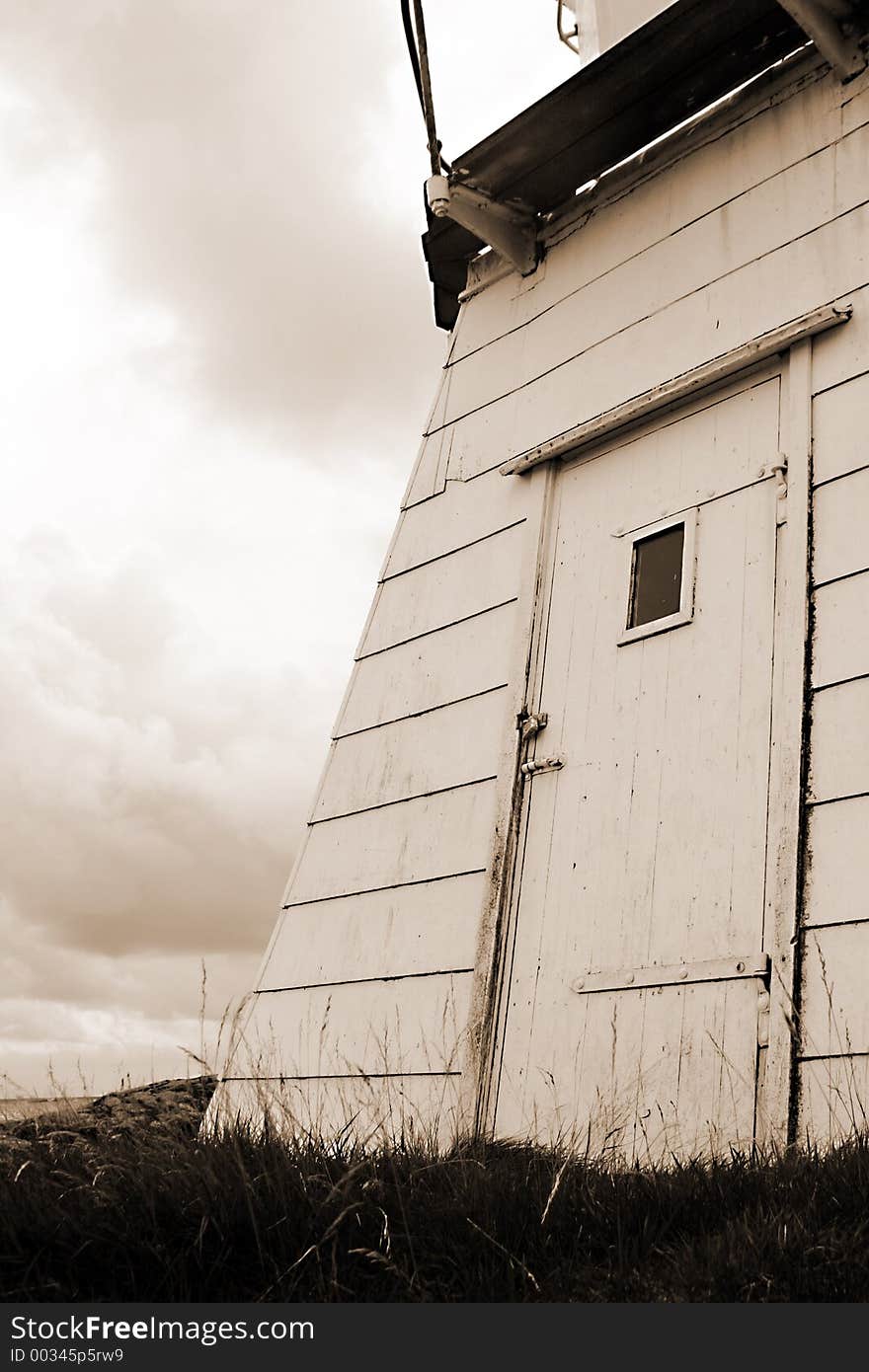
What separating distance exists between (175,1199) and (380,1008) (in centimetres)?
238

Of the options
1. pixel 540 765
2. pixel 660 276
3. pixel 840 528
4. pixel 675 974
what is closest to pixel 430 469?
pixel 660 276

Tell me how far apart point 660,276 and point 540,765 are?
2.33 meters

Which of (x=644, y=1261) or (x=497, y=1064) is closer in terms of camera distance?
(x=644, y=1261)

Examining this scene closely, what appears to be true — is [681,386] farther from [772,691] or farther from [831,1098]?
[831,1098]

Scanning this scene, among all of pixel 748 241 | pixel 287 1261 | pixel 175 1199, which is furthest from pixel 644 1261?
pixel 748 241

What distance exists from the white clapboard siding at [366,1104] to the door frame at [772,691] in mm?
126

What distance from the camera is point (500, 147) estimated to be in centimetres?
598

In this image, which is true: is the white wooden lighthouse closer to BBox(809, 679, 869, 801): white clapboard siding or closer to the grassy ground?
BBox(809, 679, 869, 801): white clapboard siding

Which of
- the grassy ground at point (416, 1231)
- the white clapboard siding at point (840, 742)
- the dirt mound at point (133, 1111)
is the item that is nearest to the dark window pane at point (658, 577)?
the white clapboard siding at point (840, 742)

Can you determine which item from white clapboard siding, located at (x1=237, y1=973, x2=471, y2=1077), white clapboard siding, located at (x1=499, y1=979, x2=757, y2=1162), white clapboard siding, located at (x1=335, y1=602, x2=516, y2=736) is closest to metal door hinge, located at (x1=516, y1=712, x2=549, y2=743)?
white clapboard siding, located at (x1=335, y1=602, x2=516, y2=736)

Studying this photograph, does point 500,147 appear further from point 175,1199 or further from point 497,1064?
point 175,1199

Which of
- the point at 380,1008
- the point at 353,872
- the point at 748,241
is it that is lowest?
the point at 380,1008

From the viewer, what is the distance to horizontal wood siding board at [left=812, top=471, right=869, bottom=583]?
4.25 meters

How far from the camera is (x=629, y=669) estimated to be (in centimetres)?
486
